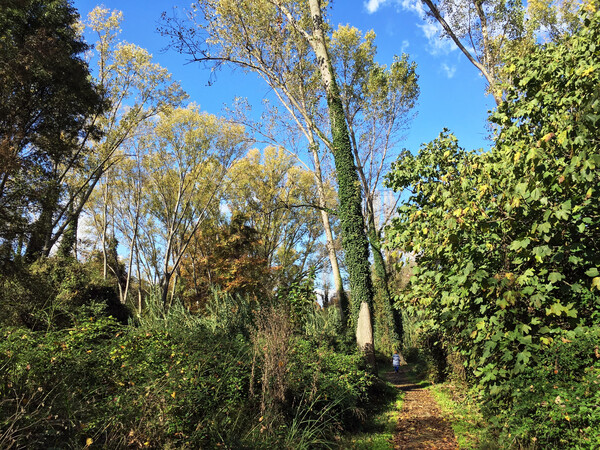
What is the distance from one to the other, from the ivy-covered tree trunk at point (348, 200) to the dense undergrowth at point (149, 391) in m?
3.26

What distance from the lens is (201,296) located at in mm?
25094

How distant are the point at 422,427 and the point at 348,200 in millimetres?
5259

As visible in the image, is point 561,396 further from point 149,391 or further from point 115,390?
point 115,390

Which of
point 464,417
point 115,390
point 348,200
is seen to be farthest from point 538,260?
point 348,200

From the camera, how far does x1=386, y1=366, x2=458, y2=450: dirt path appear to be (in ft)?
14.9

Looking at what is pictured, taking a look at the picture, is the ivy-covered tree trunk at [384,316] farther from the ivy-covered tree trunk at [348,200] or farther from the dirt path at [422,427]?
the dirt path at [422,427]

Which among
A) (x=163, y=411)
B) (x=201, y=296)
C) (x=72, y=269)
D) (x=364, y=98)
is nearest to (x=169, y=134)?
A: (x=72, y=269)

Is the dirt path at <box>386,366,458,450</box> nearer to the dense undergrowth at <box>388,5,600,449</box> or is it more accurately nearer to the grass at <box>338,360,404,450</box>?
the grass at <box>338,360,404,450</box>

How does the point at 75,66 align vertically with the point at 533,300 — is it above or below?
above

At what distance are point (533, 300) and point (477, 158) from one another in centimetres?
204

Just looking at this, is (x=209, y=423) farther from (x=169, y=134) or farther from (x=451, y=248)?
(x=169, y=134)

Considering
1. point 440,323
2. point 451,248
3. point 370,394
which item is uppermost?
point 451,248

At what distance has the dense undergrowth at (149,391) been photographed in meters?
2.49

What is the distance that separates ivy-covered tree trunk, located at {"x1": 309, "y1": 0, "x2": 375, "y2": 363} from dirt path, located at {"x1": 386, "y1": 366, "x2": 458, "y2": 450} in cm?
218
